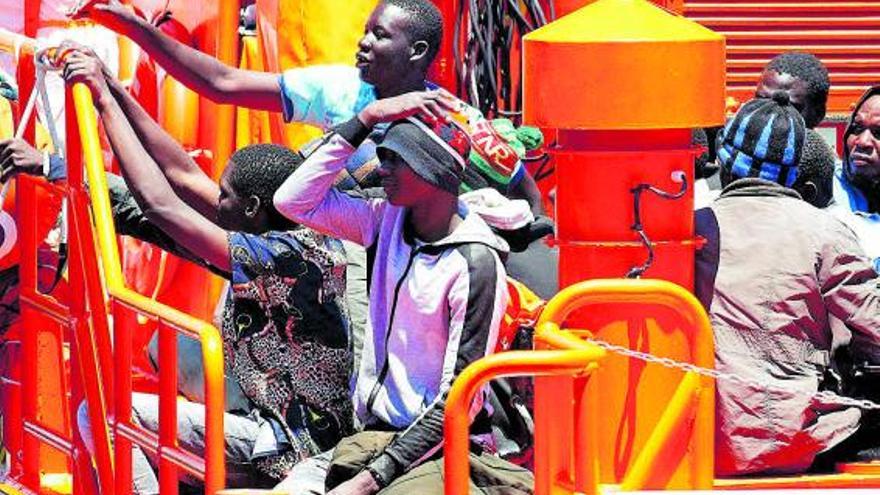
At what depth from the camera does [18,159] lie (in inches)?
269

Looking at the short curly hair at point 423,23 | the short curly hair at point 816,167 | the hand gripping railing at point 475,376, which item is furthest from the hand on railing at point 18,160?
the hand gripping railing at point 475,376

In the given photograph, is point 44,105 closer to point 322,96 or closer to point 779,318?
point 322,96

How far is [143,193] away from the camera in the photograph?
19.4 feet

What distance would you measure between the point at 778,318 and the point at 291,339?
4.16ft

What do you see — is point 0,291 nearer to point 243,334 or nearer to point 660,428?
point 243,334

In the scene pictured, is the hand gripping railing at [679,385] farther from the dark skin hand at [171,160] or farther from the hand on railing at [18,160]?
the hand on railing at [18,160]

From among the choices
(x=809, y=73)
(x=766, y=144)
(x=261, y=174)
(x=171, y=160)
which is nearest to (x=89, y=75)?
(x=171, y=160)

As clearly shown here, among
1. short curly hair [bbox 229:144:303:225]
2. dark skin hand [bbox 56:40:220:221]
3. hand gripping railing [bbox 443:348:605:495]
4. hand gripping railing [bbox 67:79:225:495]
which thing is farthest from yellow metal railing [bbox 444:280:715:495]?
dark skin hand [bbox 56:40:220:221]

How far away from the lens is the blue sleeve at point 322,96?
7.02 metres

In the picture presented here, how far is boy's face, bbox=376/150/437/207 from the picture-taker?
5.57 meters

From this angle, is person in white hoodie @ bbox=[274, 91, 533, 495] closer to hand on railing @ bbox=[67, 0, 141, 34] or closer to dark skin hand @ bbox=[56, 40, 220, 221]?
Result: dark skin hand @ bbox=[56, 40, 220, 221]

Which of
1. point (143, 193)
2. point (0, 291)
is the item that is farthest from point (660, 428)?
point (0, 291)

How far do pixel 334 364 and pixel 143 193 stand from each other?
682 mm

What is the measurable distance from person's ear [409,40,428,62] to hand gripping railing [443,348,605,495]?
78.8 inches
